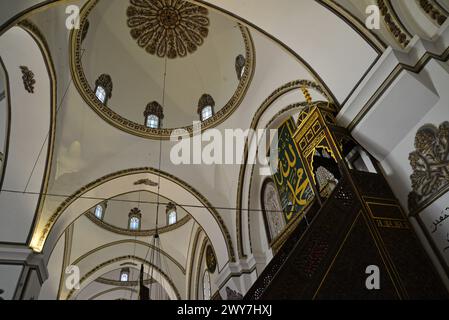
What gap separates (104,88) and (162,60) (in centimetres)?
184

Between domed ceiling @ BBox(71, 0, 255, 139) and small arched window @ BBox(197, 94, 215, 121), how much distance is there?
0.12m

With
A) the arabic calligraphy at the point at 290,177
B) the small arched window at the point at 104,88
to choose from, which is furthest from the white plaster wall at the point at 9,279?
the arabic calligraphy at the point at 290,177

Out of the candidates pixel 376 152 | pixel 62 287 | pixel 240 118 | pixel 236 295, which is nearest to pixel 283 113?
pixel 240 118

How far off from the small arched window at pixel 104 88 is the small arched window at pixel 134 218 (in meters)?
5.79

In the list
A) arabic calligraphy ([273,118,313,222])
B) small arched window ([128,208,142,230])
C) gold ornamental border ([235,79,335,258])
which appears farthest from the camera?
small arched window ([128,208,142,230])

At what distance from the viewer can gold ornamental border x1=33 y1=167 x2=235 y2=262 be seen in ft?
21.3

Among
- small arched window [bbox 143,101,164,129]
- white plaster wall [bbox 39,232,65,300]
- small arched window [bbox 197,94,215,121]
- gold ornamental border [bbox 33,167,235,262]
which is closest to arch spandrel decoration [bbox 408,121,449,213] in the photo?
gold ornamental border [bbox 33,167,235,262]

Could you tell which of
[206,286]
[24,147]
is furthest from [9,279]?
[206,286]

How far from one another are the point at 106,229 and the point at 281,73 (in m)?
9.02

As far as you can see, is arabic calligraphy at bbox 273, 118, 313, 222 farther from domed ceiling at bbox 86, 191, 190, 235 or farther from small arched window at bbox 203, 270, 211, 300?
domed ceiling at bbox 86, 191, 190, 235

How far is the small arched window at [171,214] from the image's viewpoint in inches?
485

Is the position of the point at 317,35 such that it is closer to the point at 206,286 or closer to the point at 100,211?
the point at 206,286

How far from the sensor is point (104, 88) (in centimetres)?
820

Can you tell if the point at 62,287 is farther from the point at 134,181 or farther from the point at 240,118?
the point at 240,118
